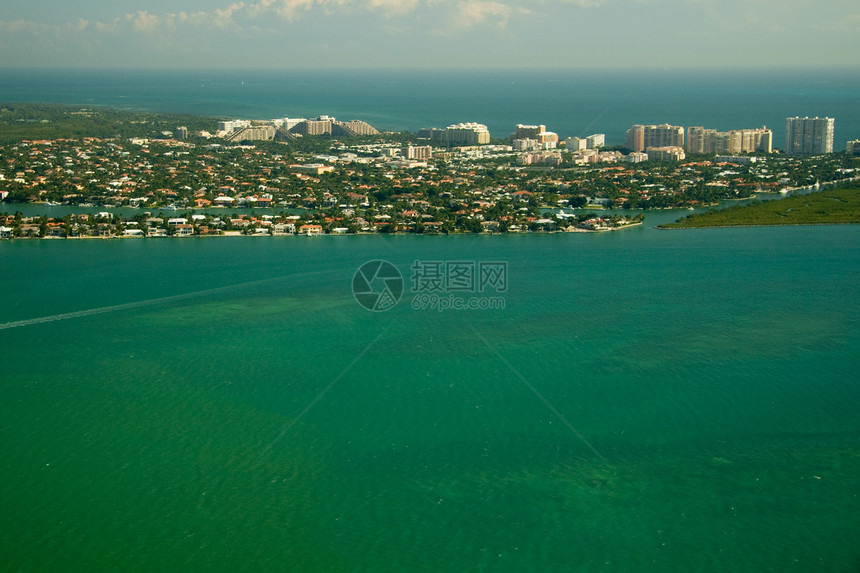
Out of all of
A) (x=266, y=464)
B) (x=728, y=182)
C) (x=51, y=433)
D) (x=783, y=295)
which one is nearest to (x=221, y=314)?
(x=51, y=433)

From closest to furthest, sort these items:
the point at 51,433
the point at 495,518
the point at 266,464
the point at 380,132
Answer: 1. the point at 495,518
2. the point at 266,464
3. the point at 51,433
4. the point at 380,132

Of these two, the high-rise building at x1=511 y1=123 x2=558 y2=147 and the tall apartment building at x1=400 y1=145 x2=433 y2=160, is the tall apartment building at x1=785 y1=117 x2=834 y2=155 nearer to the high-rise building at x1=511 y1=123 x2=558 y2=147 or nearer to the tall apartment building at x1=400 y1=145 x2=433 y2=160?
the high-rise building at x1=511 y1=123 x2=558 y2=147

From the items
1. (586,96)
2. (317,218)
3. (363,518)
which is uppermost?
(586,96)

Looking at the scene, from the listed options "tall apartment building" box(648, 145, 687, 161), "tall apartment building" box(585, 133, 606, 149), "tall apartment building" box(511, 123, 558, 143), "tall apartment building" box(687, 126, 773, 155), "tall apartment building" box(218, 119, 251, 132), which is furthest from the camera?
"tall apartment building" box(218, 119, 251, 132)

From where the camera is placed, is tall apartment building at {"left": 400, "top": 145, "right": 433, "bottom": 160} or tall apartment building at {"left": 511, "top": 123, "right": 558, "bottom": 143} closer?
tall apartment building at {"left": 400, "top": 145, "right": 433, "bottom": 160}

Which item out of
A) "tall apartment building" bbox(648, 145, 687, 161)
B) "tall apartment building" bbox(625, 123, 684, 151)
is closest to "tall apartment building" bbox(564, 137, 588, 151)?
"tall apartment building" bbox(625, 123, 684, 151)

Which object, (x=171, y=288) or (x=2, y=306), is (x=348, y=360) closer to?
(x=171, y=288)
